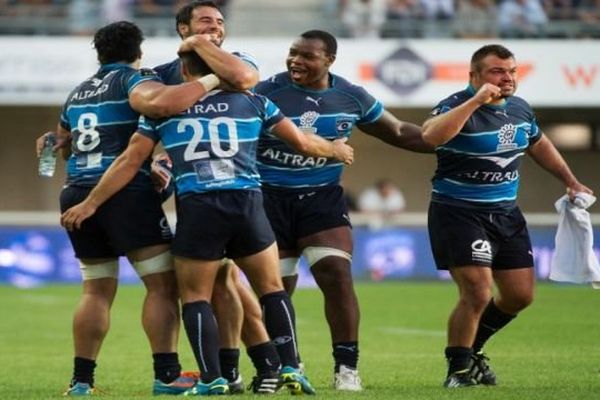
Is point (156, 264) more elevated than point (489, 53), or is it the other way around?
point (489, 53)

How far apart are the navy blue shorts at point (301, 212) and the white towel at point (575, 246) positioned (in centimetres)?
164

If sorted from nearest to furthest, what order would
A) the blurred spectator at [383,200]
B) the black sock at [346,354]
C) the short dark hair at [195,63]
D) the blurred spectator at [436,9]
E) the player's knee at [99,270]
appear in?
the short dark hair at [195,63] < the player's knee at [99,270] < the black sock at [346,354] < the blurred spectator at [383,200] < the blurred spectator at [436,9]

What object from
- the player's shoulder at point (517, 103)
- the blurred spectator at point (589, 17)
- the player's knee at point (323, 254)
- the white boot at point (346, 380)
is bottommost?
the white boot at point (346, 380)

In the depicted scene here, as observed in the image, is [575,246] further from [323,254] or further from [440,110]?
[323,254]

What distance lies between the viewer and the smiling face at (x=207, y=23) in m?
9.66

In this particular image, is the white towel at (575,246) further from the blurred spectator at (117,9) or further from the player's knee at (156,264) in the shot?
the blurred spectator at (117,9)

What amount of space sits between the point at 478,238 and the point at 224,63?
2.38m

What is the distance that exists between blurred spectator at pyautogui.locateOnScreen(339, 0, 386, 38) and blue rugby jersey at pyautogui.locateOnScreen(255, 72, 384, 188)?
60.7 feet

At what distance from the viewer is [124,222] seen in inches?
380

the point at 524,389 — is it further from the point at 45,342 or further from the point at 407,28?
the point at 407,28

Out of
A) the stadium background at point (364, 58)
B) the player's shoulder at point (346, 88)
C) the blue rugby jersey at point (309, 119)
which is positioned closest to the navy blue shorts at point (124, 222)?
the blue rugby jersey at point (309, 119)

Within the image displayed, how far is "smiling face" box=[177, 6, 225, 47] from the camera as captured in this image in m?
9.66

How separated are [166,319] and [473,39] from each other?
775 inches

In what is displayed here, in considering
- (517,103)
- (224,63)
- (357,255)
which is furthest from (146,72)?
(357,255)
